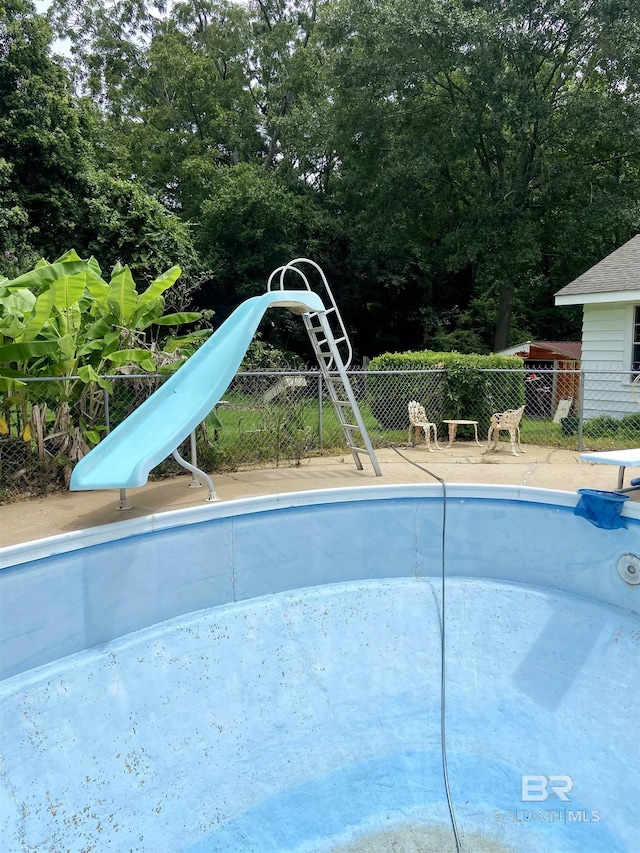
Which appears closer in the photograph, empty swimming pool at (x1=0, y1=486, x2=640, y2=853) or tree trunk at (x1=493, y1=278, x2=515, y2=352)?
empty swimming pool at (x1=0, y1=486, x2=640, y2=853)

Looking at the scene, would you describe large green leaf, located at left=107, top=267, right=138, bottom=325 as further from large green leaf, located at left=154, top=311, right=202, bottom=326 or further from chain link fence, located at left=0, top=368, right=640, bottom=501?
chain link fence, located at left=0, top=368, right=640, bottom=501

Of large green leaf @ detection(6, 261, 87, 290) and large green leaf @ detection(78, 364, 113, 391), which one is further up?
large green leaf @ detection(6, 261, 87, 290)

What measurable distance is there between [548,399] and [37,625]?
13.3m

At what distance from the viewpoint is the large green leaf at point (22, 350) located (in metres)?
6.39

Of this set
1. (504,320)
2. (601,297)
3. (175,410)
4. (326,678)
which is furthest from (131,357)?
(504,320)

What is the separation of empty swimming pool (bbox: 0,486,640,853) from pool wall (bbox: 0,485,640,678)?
2 centimetres

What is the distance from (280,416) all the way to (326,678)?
451 cm

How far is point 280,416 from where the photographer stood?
28.6 feet

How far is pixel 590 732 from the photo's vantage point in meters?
4.24

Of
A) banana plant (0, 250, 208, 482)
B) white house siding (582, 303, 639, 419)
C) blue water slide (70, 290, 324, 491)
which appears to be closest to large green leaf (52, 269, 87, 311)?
banana plant (0, 250, 208, 482)

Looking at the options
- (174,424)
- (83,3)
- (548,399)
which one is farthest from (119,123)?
(174,424)

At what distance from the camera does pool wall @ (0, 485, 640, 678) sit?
4.66 m

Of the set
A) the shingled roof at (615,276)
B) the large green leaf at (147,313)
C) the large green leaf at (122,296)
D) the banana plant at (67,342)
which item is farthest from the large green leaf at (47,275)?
the shingled roof at (615,276)

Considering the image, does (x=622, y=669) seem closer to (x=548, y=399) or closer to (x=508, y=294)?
(x=548, y=399)
